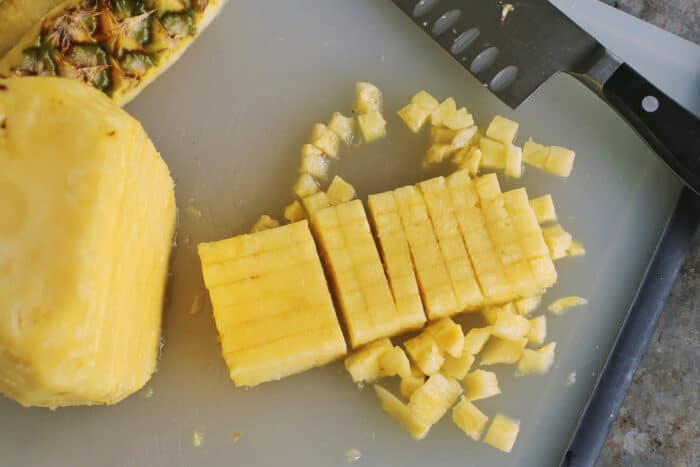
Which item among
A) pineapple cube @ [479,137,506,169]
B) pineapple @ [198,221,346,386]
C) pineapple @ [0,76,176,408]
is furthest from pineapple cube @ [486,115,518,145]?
pineapple @ [0,76,176,408]

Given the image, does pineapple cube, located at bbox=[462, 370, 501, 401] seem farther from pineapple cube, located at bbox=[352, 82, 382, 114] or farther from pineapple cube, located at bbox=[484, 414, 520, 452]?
pineapple cube, located at bbox=[352, 82, 382, 114]

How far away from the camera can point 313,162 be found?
7.80 ft

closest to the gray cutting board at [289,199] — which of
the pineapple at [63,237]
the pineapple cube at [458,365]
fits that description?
the pineapple cube at [458,365]

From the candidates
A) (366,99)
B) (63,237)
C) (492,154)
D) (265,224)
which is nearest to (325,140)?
(366,99)

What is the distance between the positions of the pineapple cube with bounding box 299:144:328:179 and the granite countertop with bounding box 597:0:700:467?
3.57 feet

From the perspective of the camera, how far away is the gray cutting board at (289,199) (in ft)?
7.29

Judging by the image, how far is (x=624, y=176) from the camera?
241 centimetres

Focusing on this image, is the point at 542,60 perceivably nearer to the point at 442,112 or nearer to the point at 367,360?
the point at 442,112

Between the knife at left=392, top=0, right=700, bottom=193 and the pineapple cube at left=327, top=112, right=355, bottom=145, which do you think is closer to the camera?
the knife at left=392, top=0, right=700, bottom=193

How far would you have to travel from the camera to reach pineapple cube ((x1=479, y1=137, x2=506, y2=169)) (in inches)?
93.3

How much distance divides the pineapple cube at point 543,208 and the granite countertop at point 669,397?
1.58ft

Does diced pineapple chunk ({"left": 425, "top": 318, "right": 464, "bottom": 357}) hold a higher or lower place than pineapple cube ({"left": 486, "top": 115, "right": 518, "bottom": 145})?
lower

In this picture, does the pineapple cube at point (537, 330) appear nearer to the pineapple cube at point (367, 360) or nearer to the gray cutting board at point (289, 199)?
the gray cutting board at point (289, 199)

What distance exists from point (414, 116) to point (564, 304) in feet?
2.22
